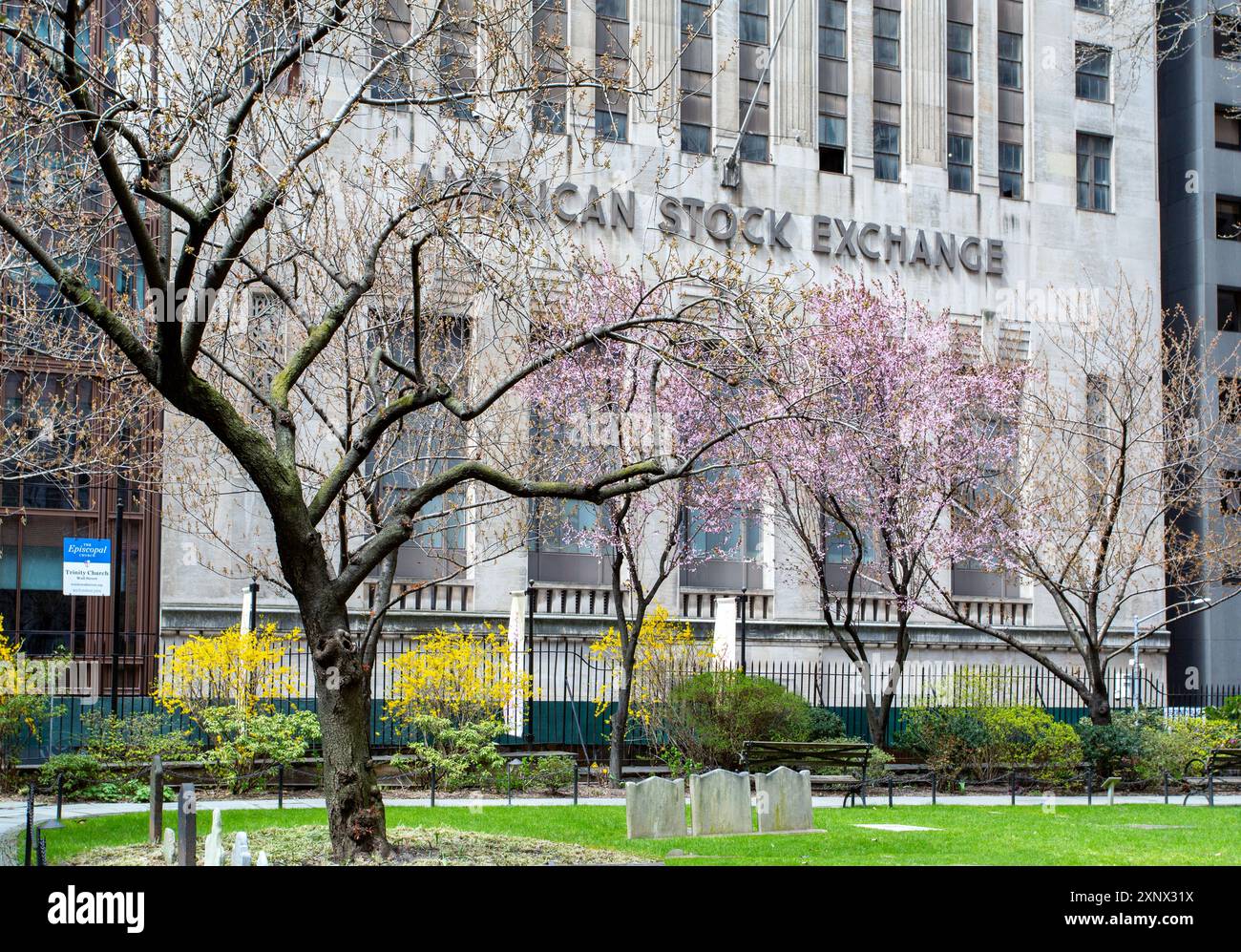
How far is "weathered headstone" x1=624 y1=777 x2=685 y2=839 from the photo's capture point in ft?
56.2

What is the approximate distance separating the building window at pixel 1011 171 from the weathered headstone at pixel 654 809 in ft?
96.9

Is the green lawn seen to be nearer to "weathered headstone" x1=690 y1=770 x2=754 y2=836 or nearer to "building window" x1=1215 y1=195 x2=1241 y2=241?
"weathered headstone" x1=690 y1=770 x2=754 y2=836

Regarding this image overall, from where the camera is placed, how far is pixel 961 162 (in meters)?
41.9

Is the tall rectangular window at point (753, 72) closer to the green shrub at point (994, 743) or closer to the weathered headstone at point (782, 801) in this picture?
the green shrub at point (994, 743)

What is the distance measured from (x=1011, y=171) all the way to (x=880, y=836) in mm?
28480

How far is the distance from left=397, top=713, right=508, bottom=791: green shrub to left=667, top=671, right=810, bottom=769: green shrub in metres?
3.48

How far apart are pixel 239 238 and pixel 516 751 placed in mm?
17233

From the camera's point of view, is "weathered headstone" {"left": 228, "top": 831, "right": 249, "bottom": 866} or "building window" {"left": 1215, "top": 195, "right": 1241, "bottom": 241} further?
"building window" {"left": 1215, "top": 195, "right": 1241, "bottom": 241}

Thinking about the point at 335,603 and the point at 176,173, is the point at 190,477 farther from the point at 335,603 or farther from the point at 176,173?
the point at 335,603

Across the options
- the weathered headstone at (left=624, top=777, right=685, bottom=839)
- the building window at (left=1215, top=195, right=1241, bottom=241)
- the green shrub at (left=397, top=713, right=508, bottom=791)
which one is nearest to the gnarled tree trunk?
the weathered headstone at (left=624, top=777, right=685, bottom=839)

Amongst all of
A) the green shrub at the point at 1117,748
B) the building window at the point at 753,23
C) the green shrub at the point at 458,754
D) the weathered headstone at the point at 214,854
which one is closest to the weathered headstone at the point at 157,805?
the weathered headstone at the point at 214,854

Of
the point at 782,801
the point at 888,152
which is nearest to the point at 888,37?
the point at 888,152

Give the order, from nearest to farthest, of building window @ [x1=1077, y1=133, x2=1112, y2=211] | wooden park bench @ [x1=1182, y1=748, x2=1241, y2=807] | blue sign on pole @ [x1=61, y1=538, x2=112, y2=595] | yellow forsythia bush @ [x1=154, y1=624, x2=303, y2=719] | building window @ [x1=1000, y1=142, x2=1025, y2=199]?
blue sign on pole @ [x1=61, y1=538, x2=112, y2=595] → yellow forsythia bush @ [x1=154, y1=624, x2=303, y2=719] → wooden park bench @ [x1=1182, y1=748, x2=1241, y2=807] → building window @ [x1=1000, y1=142, x2=1025, y2=199] → building window @ [x1=1077, y1=133, x2=1112, y2=211]

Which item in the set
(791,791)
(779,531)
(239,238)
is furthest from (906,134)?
(239,238)
